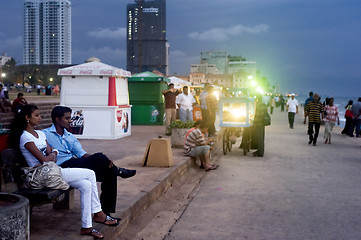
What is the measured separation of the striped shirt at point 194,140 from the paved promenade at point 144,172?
12.9 inches

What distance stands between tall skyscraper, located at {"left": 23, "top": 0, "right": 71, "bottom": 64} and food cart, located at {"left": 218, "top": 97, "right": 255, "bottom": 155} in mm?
151465

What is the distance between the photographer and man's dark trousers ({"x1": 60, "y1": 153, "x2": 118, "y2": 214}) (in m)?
5.12

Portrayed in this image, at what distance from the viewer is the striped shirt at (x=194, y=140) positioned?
33.9ft

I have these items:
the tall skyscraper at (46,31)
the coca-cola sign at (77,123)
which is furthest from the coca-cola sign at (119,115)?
the tall skyscraper at (46,31)

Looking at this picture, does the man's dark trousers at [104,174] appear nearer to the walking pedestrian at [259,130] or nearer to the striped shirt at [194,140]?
the striped shirt at [194,140]

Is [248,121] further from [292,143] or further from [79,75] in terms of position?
[79,75]

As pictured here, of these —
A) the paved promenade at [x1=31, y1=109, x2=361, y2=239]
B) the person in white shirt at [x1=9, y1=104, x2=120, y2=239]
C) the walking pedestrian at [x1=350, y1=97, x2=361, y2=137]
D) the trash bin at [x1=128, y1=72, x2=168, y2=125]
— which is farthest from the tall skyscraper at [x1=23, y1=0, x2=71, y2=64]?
the person in white shirt at [x1=9, y1=104, x2=120, y2=239]

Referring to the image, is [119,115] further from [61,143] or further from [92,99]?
[61,143]

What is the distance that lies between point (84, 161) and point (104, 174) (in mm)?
295

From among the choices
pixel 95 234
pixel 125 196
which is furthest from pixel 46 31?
pixel 95 234

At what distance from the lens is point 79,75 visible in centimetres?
1409

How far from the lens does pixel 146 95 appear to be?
67.9 ft

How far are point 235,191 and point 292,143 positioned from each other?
9.23 metres

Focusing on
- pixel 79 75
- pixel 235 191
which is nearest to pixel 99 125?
pixel 79 75
